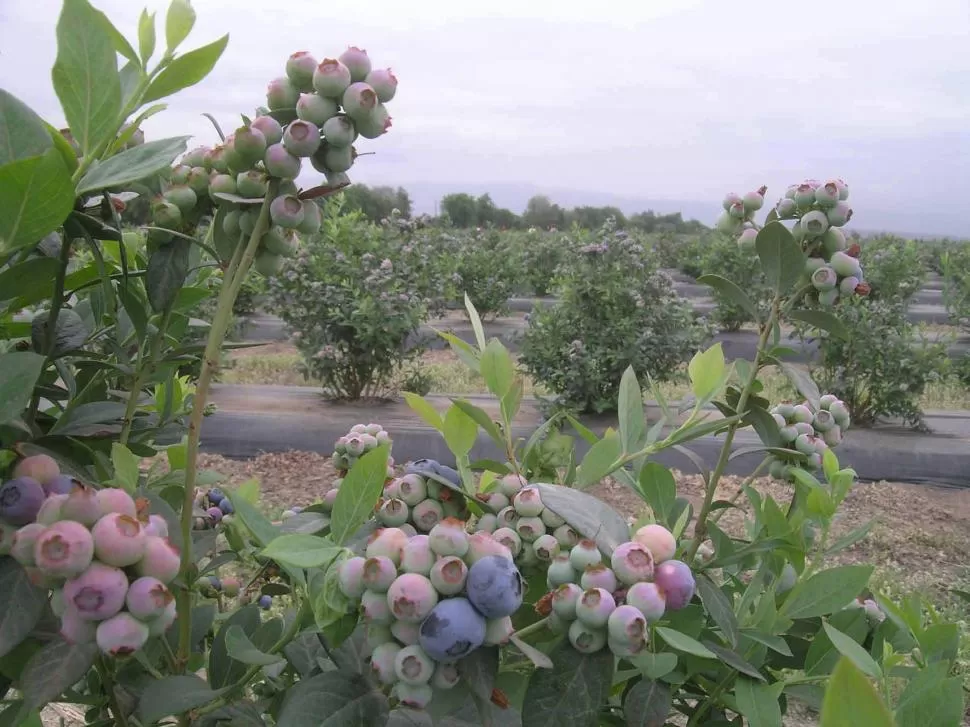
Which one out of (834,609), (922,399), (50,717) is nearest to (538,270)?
(922,399)

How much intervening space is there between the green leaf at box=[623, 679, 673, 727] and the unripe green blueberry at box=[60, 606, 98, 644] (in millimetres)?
311

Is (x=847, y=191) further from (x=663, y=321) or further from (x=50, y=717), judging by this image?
(x=663, y=321)

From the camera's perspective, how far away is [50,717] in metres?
1.72

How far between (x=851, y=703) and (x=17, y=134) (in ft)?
1.57

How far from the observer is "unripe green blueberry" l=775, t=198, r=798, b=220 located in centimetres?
75

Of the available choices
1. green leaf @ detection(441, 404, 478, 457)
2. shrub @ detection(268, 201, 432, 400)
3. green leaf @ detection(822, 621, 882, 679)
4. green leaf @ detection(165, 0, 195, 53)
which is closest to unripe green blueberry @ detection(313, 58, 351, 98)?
green leaf @ detection(165, 0, 195, 53)

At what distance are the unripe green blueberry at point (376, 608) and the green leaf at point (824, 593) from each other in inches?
13.6

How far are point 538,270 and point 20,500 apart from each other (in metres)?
12.1

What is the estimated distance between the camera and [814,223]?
0.72m

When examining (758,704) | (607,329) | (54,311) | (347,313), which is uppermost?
(54,311)

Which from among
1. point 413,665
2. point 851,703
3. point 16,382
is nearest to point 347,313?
point 16,382

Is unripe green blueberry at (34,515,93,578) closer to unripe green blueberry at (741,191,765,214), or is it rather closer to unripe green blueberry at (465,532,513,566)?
unripe green blueberry at (465,532,513,566)

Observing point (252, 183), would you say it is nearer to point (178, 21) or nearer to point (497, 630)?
point (178, 21)

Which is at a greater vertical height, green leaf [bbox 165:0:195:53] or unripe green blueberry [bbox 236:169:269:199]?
green leaf [bbox 165:0:195:53]
